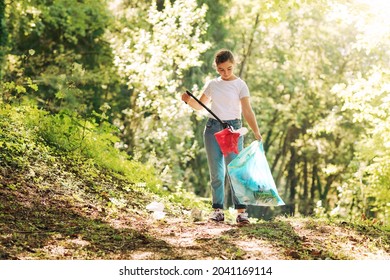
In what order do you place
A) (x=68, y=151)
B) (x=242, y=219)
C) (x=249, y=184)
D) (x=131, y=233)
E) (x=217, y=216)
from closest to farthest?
1. (x=131, y=233)
2. (x=249, y=184)
3. (x=242, y=219)
4. (x=217, y=216)
5. (x=68, y=151)

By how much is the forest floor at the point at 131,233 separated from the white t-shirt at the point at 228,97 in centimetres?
128

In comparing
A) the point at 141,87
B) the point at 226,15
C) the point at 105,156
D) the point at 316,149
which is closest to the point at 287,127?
the point at 316,149

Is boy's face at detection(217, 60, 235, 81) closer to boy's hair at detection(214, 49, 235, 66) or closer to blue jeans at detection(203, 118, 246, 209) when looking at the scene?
boy's hair at detection(214, 49, 235, 66)

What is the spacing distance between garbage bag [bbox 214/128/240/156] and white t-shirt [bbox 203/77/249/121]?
0.26 meters

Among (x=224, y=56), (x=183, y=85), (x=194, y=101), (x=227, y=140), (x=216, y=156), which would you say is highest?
(x=183, y=85)

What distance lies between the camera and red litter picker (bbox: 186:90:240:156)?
6.74m

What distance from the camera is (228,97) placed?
22.7 feet

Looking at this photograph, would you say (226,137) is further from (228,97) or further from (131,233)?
(131,233)

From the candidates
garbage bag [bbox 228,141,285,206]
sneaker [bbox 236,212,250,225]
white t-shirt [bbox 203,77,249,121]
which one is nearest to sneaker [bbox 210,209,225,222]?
sneaker [bbox 236,212,250,225]

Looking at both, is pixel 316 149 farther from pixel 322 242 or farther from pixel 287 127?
pixel 322 242

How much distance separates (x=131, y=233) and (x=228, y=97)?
1.89 m

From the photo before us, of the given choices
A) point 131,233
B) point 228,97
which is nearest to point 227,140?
point 228,97

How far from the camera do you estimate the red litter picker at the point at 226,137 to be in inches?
265
